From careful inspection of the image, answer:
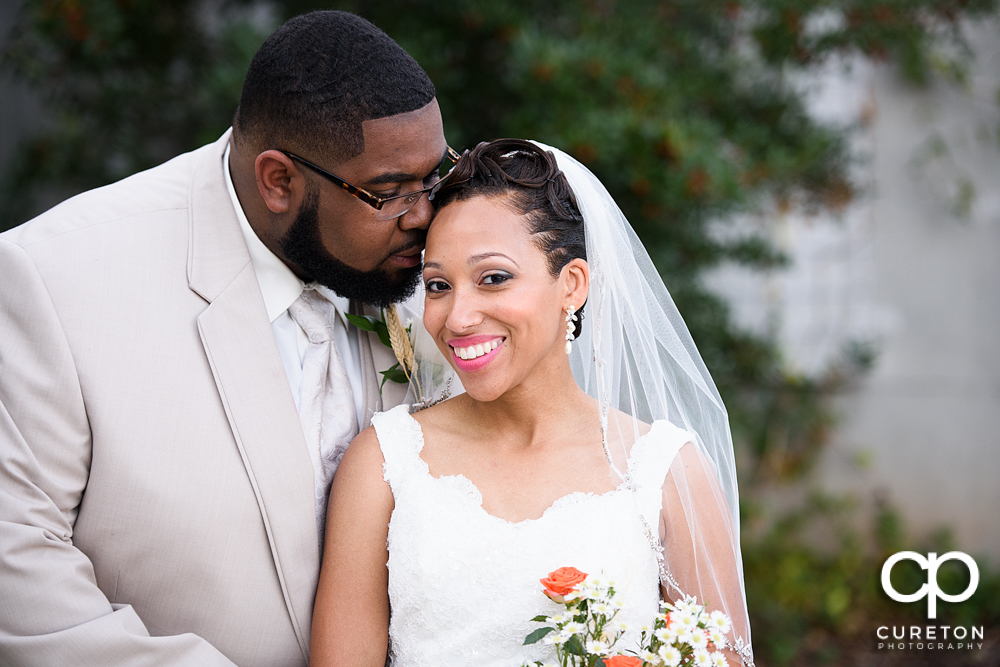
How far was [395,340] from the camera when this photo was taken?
8.55 ft

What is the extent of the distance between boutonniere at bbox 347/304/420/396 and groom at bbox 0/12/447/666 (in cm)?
6

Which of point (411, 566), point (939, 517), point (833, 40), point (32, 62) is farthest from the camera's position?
point (939, 517)

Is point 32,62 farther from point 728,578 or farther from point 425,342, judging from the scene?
point 728,578

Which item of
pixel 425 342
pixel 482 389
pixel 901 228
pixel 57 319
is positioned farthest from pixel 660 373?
pixel 901 228

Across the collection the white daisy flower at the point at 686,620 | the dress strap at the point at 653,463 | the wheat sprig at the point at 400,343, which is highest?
the wheat sprig at the point at 400,343

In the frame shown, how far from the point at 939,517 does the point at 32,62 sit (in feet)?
18.9

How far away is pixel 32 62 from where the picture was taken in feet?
12.8

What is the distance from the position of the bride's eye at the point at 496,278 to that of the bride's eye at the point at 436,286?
120 mm

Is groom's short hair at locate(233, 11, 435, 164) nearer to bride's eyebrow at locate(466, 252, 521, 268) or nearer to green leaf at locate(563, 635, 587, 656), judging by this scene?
bride's eyebrow at locate(466, 252, 521, 268)

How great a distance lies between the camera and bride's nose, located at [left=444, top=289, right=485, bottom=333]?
2.18m

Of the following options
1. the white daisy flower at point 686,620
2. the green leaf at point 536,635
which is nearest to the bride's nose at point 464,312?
the green leaf at point 536,635

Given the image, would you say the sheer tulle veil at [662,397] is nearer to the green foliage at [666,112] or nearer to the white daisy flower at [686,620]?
the white daisy flower at [686,620]

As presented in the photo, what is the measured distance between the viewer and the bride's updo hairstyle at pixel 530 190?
2283 millimetres

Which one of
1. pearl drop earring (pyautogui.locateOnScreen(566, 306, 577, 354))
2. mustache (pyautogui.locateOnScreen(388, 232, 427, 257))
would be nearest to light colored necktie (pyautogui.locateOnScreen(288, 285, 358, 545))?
mustache (pyautogui.locateOnScreen(388, 232, 427, 257))
